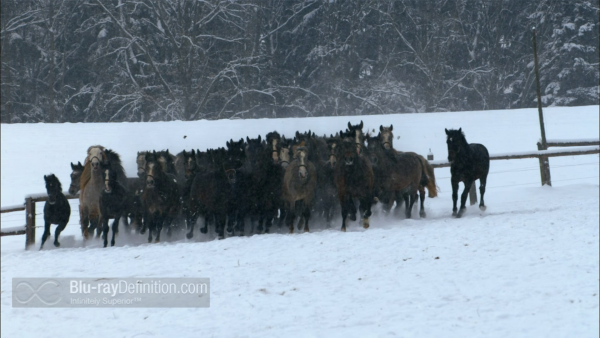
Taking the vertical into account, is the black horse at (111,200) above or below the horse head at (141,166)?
below

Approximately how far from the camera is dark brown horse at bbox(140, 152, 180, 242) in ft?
Result: 42.3

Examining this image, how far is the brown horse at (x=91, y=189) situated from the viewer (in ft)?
43.7

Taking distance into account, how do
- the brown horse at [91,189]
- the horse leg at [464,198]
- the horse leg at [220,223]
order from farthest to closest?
the horse leg at [464,198] → the brown horse at [91,189] → the horse leg at [220,223]

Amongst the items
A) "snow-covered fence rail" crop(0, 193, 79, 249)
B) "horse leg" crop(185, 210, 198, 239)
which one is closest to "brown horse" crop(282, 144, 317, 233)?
"horse leg" crop(185, 210, 198, 239)

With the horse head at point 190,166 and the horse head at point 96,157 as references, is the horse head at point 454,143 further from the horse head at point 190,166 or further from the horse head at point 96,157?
the horse head at point 96,157

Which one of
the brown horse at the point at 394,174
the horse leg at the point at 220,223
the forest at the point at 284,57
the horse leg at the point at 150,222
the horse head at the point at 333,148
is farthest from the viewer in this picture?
the forest at the point at 284,57

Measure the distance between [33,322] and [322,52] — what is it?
32.4 meters

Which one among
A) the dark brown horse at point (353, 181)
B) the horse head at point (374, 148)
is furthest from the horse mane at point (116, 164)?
the horse head at point (374, 148)

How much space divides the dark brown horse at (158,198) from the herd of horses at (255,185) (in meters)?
0.02

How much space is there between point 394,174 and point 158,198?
4.95 metres

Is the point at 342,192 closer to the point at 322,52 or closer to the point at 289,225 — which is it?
the point at 289,225

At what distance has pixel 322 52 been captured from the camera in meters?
38.6

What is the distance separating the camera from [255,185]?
42.4 ft

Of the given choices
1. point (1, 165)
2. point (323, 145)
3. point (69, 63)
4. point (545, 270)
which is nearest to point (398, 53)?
point (69, 63)
